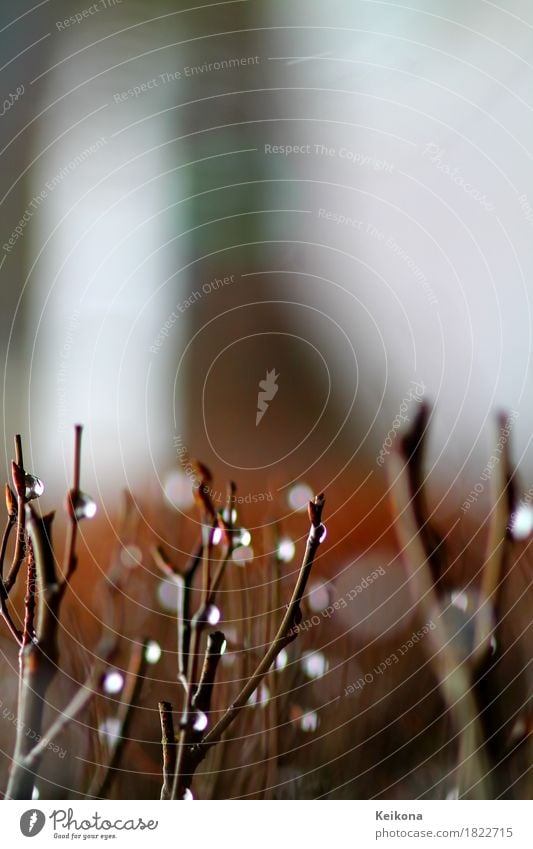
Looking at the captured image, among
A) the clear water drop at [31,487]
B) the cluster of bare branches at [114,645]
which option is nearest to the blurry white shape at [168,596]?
the cluster of bare branches at [114,645]

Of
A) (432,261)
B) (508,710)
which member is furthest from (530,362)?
(508,710)

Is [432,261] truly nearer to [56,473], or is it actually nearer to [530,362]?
[530,362]

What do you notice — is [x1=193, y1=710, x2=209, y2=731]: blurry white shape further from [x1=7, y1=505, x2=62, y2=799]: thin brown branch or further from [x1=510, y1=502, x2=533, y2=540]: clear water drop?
[x1=510, y1=502, x2=533, y2=540]: clear water drop

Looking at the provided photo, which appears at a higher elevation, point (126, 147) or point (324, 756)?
point (126, 147)

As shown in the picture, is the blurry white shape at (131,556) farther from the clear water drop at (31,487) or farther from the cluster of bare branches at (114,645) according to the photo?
the clear water drop at (31,487)

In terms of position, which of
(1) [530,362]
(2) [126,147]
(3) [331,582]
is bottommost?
(3) [331,582]

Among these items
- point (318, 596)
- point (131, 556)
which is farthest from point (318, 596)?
point (131, 556)

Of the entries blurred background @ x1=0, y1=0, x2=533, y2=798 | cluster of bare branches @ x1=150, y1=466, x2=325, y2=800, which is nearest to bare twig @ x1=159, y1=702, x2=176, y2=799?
cluster of bare branches @ x1=150, y1=466, x2=325, y2=800
